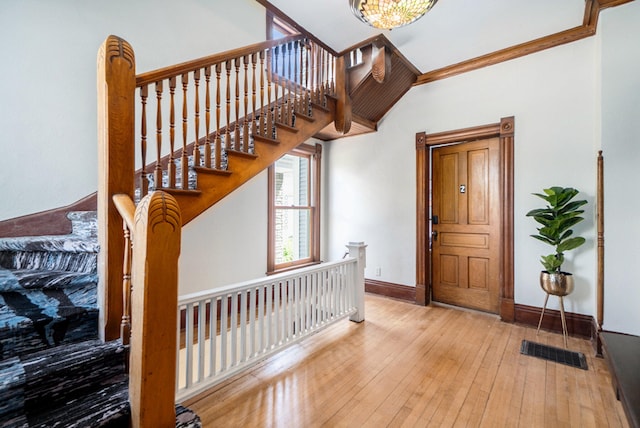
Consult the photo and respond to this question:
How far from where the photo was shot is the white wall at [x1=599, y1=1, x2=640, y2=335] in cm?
232

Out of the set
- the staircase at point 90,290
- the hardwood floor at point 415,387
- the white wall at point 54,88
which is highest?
the white wall at point 54,88

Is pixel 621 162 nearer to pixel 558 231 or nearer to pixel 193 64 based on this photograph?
pixel 558 231

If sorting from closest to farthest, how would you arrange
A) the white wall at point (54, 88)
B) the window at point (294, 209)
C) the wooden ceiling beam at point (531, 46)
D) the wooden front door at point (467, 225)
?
the white wall at point (54, 88) < the wooden ceiling beam at point (531, 46) < the wooden front door at point (467, 225) < the window at point (294, 209)

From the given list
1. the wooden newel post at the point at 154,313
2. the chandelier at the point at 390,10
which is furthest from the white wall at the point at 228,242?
the chandelier at the point at 390,10

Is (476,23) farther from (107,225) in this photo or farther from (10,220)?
(10,220)

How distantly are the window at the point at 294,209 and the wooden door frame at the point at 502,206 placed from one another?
166 cm

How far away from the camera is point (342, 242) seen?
473 centimetres

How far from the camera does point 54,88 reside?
209cm

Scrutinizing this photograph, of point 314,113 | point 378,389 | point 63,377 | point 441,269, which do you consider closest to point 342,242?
point 441,269

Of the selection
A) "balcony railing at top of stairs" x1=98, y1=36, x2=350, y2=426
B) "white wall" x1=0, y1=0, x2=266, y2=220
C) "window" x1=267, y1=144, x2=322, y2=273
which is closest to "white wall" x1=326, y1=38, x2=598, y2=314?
"window" x1=267, y1=144, x2=322, y2=273

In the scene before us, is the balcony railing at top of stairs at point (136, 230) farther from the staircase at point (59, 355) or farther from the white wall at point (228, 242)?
the white wall at point (228, 242)

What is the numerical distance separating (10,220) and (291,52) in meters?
2.52

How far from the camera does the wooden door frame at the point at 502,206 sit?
125 inches

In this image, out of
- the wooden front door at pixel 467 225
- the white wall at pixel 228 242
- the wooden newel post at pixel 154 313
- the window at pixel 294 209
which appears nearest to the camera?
the wooden newel post at pixel 154 313
